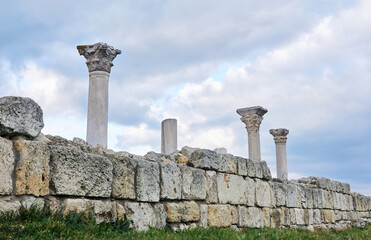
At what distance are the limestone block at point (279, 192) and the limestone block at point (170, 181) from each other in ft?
13.5

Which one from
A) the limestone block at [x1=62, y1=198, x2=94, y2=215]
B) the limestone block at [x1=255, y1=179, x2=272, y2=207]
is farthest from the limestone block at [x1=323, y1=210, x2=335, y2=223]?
the limestone block at [x1=62, y1=198, x2=94, y2=215]

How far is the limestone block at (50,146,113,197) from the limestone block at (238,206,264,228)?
3793 mm

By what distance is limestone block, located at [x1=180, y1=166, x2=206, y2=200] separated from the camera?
7312 millimetres

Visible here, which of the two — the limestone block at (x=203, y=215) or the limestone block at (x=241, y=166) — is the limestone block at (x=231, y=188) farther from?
the limestone block at (x=203, y=215)

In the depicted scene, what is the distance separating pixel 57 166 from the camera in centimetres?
528

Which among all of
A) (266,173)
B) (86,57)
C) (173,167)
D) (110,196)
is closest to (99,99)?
→ (86,57)

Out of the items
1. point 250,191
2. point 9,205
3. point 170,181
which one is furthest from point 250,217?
point 9,205

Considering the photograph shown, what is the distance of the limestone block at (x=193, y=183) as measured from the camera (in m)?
7.31

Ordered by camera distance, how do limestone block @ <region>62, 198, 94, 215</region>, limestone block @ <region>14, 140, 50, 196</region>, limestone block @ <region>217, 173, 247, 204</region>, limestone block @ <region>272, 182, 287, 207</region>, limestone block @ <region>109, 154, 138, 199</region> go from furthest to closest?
1. limestone block @ <region>272, 182, 287, 207</region>
2. limestone block @ <region>217, 173, 247, 204</region>
3. limestone block @ <region>109, 154, 138, 199</region>
4. limestone block @ <region>62, 198, 94, 215</region>
5. limestone block @ <region>14, 140, 50, 196</region>

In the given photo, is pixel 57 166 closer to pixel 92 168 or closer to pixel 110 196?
pixel 92 168

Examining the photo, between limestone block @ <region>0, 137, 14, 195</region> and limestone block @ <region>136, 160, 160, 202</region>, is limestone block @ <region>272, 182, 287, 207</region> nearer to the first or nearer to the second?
limestone block @ <region>136, 160, 160, 202</region>

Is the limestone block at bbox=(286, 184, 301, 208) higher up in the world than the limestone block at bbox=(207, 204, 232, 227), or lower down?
higher up

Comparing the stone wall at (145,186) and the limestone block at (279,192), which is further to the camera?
the limestone block at (279,192)

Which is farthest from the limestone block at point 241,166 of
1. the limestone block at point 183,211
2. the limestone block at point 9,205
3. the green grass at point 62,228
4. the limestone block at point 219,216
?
the limestone block at point 9,205
